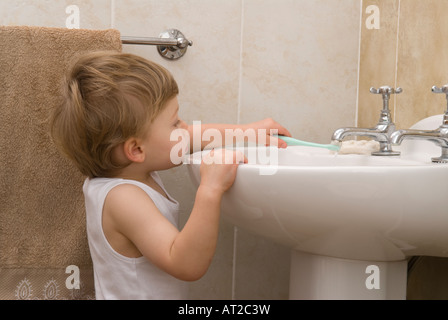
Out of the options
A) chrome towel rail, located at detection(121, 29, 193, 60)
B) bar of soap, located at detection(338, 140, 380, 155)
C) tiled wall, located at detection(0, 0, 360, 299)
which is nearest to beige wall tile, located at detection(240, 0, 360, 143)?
tiled wall, located at detection(0, 0, 360, 299)

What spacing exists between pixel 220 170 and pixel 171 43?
524 mm

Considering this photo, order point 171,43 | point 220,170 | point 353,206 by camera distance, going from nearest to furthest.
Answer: point 353,206 < point 220,170 < point 171,43

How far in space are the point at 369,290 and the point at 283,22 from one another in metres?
0.73

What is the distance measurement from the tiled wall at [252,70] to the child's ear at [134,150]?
15.2 inches

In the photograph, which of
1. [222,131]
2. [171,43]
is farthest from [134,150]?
[171,43]

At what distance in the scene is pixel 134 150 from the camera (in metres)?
0.92

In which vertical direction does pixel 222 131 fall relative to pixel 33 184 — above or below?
above

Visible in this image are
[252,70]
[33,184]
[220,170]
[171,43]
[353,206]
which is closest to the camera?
[353,206]

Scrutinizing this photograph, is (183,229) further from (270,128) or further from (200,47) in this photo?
(200,47)

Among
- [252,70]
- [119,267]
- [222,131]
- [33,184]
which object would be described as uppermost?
[252,70]

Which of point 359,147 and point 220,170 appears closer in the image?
point 220,170

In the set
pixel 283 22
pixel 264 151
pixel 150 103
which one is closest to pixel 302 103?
pixel 283 22
